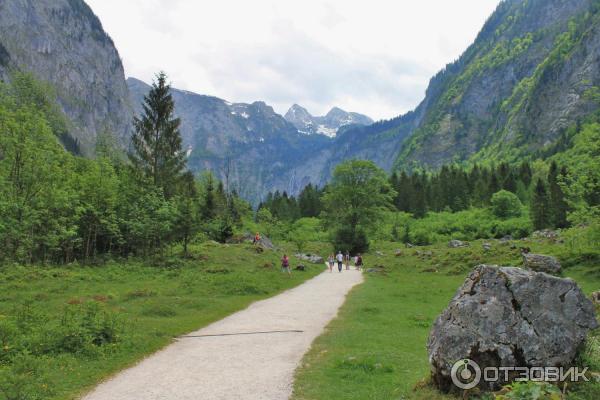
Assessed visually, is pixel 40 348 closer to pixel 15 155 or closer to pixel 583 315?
pixel 583 315

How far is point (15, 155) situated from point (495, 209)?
78.8m

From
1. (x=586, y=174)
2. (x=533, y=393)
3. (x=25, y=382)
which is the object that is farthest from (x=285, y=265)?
(x=533, y=393)

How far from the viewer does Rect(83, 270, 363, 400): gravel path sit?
10406 mm

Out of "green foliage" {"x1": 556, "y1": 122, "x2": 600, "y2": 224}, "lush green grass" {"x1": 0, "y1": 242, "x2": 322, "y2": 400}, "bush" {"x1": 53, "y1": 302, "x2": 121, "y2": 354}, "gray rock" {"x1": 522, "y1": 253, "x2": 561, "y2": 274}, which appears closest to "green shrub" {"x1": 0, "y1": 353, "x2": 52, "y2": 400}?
"lush green grass" {"x1": 0, "y1": 242, "x2": 322, "y2": 400}

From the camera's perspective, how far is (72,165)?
4747 centimetres

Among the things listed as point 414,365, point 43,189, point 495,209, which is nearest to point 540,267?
point 414,365

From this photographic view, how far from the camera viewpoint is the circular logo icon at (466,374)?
8.47 metres

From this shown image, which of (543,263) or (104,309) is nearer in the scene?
(104,309)

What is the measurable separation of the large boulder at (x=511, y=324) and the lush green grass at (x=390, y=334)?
691 mm

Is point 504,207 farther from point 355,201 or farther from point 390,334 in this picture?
point 390,334

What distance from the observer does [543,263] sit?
3098 cm

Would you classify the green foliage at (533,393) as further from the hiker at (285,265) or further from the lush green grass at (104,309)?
the hiker at (285,265)
